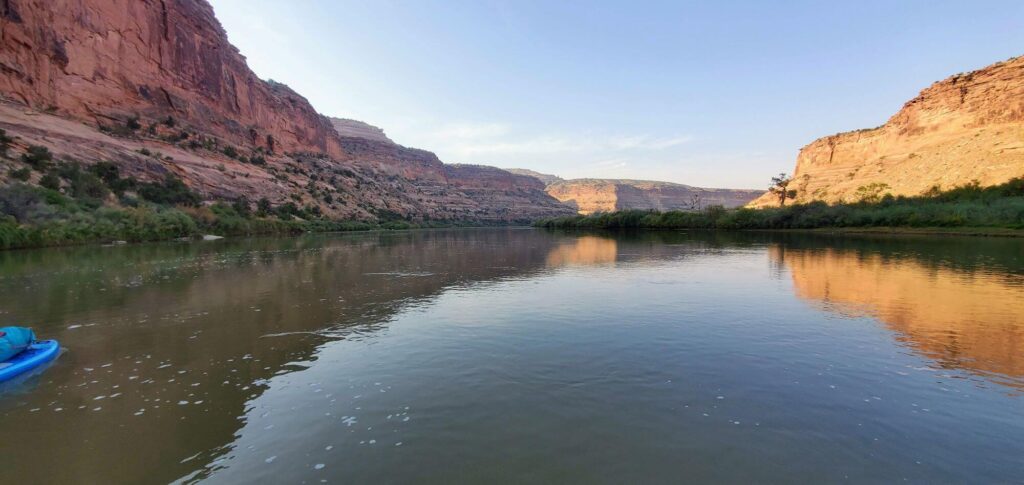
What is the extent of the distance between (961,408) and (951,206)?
243 feet

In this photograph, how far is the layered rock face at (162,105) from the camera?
6356cm

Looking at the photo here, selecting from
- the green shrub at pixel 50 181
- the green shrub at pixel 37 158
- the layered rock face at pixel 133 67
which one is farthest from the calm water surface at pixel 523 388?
the layered rock face at pixel 133 67

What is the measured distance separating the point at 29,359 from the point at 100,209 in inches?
2091

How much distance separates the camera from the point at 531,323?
14094 mm

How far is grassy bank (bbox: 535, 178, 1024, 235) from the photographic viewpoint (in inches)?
2133

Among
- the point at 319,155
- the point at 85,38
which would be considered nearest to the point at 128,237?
the point at 85,38

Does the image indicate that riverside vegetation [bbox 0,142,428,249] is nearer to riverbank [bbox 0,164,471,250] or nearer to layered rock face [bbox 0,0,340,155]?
riverbank [bbox 0,164,471,250]

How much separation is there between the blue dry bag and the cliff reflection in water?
19.5 meters

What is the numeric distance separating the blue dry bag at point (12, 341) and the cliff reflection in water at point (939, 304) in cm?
1945

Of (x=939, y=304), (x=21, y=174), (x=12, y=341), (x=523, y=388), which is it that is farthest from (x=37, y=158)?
(x=939, y=304)

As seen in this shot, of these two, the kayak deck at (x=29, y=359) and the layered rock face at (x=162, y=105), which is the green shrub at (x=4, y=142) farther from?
the kayak deck at (x=29, y=359)

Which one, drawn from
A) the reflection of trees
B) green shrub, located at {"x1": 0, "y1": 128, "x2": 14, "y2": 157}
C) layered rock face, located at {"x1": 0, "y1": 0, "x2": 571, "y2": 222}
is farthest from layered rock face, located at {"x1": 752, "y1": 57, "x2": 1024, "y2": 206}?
green shrub, located at {"x1": 0, "y1": 128, "x2": 14, "y2": 157}

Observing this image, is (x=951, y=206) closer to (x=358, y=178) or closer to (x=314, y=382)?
(x=314, y=382)

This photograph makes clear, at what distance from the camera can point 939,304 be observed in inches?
624
